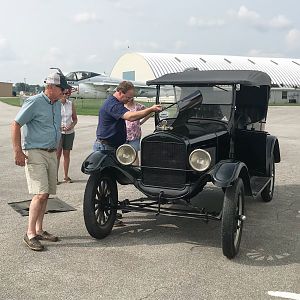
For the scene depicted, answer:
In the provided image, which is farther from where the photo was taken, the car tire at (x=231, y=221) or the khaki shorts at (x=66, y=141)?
the khaki shorts at (x=66, y=141)

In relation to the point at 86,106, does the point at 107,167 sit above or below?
above

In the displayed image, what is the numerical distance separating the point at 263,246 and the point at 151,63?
6527 centimetres

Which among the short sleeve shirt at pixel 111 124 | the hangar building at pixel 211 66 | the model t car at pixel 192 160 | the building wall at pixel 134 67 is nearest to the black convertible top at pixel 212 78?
the model t car at pixel 192 160

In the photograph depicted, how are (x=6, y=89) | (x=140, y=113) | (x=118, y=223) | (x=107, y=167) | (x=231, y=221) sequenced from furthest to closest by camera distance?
1. (x=6, y=89)
2. (x=118, y=223)
3. (x=107, y=167)
4. (x=140, y=113)
5. (x=231, y=221)

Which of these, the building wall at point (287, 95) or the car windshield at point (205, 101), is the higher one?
the car windshield at point (205, 101)

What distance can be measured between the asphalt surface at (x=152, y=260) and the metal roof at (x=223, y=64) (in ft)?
201

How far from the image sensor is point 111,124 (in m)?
5.32

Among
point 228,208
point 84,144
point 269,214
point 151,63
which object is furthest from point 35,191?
point 151,63

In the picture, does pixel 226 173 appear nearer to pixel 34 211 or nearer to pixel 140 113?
pixel 140 113

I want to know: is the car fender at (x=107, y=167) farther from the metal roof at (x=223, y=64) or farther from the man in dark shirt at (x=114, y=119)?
the metal roof at (x=223, y=64)

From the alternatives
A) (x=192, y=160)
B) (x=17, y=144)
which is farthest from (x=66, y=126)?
(x=192, y=160)

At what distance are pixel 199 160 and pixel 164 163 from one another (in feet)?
1.36

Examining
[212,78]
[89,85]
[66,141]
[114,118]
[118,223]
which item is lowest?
[118,223]

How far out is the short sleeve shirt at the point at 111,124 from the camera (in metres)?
5.14
